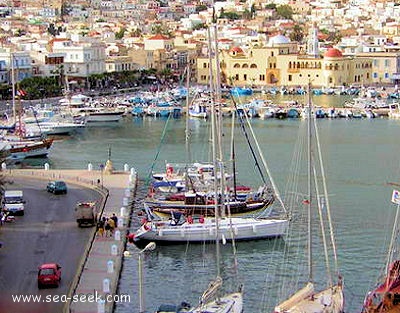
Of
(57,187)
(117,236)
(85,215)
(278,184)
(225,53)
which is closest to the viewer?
(117,236)

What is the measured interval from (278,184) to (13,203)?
6344 millimetres

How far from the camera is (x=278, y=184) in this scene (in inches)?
896

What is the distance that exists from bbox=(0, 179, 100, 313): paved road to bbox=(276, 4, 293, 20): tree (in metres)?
74.1

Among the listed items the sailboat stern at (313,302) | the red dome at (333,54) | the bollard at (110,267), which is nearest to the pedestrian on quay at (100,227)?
the bollard at (110,267)

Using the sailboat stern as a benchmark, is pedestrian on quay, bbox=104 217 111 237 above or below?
below

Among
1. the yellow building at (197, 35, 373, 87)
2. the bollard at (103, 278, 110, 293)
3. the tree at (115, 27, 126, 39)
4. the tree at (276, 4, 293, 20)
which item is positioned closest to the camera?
the bollard at (103, 278, 110, 293)

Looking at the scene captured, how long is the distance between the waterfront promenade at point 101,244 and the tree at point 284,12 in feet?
234

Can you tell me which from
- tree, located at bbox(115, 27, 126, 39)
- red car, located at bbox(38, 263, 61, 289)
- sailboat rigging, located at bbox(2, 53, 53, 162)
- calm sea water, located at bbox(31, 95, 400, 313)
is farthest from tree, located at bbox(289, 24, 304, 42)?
red car, located at bbox(38, 263, 61, 289)

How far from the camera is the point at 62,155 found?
29.1 meters

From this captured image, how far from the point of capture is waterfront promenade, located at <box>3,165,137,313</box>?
13.6 m

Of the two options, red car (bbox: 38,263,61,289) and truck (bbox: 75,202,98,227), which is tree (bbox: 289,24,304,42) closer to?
truck (bbox: 75,202,98,227)

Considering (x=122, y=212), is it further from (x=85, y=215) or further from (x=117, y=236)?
(x=117, y=236)

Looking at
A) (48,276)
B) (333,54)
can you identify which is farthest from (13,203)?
(333,54)

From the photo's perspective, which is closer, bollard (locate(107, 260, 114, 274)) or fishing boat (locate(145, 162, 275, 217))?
bollard (locate(107, 260, 114, 274))
